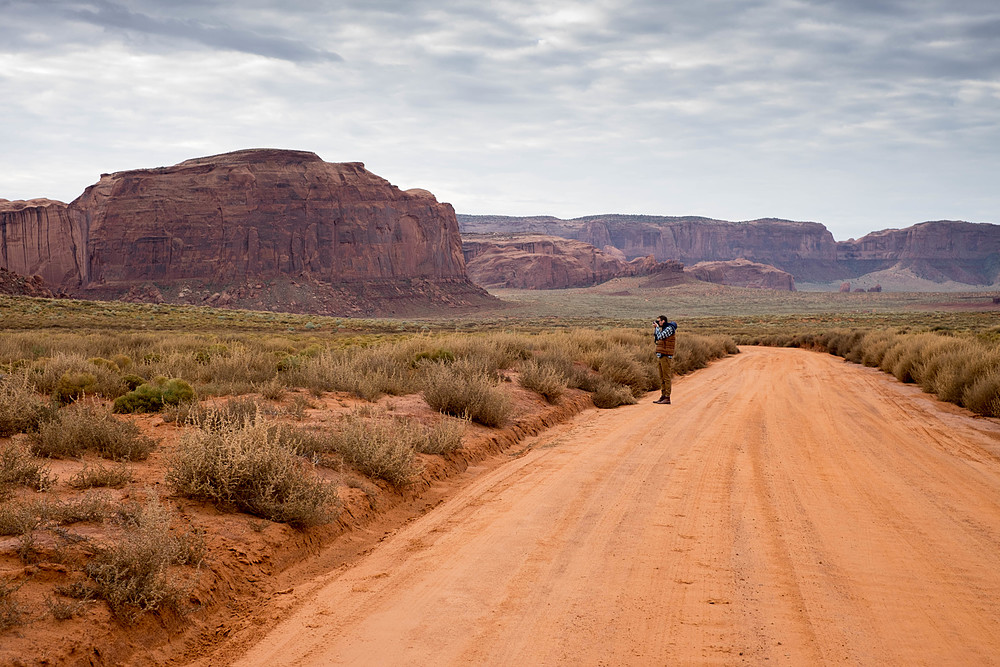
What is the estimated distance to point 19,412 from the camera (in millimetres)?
7082

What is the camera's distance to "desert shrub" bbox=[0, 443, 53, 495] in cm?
532

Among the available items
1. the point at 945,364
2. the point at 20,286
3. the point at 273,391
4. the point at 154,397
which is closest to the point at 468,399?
the point at 273,391

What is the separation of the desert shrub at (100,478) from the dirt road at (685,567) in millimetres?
2024

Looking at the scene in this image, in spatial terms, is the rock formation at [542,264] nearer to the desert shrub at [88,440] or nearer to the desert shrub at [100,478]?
the desert shrub at [88,440]

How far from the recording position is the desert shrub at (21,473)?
17.5 feet

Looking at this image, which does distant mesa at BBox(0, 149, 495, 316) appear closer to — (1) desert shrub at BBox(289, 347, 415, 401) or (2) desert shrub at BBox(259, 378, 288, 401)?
(1) desert shrub at BBox(289, 347, 415, 401)

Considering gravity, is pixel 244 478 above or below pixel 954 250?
below

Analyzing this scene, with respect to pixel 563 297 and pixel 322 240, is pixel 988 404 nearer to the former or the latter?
pixel 322 240

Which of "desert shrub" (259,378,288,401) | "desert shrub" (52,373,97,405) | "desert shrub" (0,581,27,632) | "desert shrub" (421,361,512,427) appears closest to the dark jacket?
"desert shrub" (421,361,512,427)

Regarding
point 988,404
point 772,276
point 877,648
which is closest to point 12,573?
point 877,648

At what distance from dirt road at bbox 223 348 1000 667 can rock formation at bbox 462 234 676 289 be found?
13066 cm

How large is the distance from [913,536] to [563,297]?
111 m

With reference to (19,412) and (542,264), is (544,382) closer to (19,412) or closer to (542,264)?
(19,412)

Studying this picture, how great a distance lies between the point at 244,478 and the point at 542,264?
141921mm
